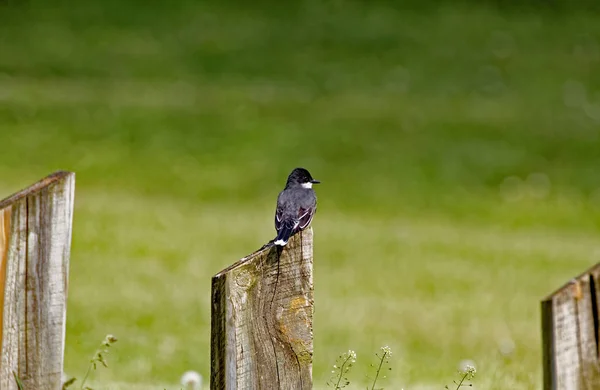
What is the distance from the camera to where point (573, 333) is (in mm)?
2682

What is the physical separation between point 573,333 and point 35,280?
142 centimetres

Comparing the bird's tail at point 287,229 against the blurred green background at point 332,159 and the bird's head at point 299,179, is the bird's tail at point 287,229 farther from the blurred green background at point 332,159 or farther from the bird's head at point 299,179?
the bird's head at point 299,179

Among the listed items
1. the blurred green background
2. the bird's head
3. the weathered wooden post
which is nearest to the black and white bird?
the bird's head

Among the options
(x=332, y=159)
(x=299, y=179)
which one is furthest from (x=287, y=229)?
(x=332, y=159)

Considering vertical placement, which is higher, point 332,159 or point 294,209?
point 332,159

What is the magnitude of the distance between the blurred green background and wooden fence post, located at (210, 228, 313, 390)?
2.64 meters

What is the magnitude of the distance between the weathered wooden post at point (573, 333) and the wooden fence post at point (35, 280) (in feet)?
4.26

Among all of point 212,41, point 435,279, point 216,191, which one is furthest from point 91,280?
point 212,41

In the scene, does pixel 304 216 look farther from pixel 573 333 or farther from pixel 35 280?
pixel 573 333

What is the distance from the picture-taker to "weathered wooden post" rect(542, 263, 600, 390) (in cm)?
267

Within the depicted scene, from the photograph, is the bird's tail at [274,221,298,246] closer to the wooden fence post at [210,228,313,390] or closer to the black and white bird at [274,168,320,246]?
the black and white bird at [274,168,320,246]

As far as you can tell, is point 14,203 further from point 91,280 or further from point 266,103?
point 266,103

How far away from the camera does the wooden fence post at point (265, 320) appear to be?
277 cm

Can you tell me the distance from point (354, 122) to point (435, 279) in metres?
10.6
